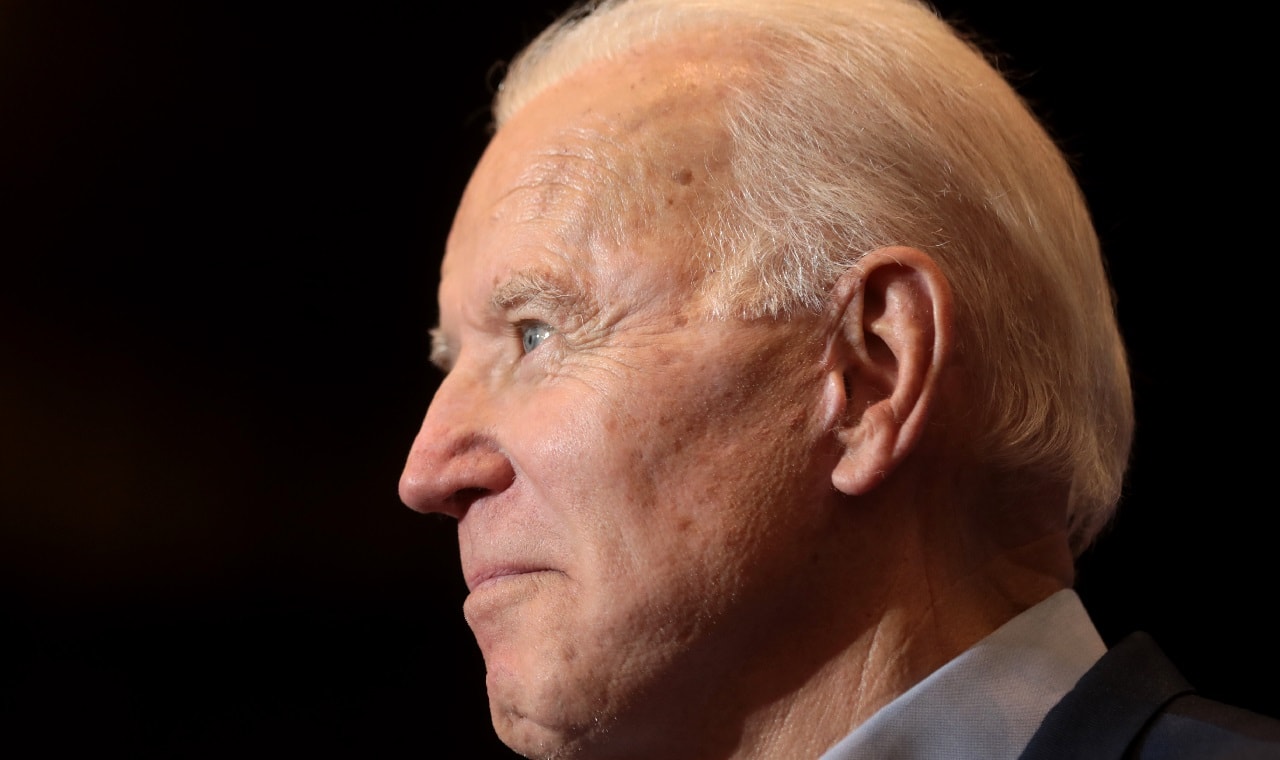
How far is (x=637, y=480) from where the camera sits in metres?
1.35

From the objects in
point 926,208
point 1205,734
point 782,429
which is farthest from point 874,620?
point 926,208

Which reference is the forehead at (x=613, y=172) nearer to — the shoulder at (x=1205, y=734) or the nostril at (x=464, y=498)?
the nostril at (x=464, y=498)

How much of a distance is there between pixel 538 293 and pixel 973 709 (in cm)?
69

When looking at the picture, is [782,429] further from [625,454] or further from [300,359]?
[300,359]

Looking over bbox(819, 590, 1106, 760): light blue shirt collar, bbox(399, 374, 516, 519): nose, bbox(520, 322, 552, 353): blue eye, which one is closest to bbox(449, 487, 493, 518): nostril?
bbox(399, 374, 516, 519): nose

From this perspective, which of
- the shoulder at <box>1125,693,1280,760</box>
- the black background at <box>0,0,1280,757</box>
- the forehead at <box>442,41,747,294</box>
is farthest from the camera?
the black background at <box>0,0,1280,757</box>

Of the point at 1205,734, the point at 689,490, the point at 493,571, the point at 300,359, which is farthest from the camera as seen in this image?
the point at 300,359

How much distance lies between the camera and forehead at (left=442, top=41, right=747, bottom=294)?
1432mm

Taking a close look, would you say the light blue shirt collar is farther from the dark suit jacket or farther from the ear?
the ear

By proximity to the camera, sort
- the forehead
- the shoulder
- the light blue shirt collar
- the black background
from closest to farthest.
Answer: the shoulder → the light blue shirt collar → the forehead → the black background

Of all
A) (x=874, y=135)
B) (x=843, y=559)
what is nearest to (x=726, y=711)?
(x=843, y=559)

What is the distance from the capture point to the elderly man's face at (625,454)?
4.40ft

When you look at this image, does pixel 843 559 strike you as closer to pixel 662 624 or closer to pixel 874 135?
pixel 662 624

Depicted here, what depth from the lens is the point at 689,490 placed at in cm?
134
